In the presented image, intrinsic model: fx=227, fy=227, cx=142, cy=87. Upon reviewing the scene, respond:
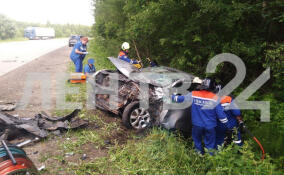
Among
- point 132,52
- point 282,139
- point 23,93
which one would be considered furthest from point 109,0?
point 282,139

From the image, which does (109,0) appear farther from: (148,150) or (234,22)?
(148,150)

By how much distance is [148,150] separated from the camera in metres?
3.82

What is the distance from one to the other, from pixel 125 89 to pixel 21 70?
28.6 ft

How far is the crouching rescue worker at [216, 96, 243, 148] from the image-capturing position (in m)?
3.47

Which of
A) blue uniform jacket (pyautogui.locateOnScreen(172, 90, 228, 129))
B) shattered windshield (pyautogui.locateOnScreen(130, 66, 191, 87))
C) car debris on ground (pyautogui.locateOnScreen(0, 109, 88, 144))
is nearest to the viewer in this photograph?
blue uniform jacket (pyautogui.locateOnScreen(172, 90, 228, 129))

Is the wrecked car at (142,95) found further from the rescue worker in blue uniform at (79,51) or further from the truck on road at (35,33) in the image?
the truck on road at (35,33)

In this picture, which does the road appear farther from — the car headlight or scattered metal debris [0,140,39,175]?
scattered metal debris [0,140,39,175]

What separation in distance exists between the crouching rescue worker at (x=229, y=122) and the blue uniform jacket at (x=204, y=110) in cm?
13

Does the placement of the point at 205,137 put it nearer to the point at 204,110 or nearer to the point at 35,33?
the point at 204,110

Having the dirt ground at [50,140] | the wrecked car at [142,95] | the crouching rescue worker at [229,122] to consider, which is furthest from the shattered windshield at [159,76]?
the crouching rescue worker at [229,122]

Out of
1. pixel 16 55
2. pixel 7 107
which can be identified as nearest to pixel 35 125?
pixel 7 107

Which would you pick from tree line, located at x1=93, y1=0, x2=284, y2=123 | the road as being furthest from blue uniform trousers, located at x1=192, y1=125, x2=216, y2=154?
the road

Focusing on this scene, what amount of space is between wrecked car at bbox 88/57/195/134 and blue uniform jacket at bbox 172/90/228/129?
0.33 metres

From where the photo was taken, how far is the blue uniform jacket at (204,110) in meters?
3.46
